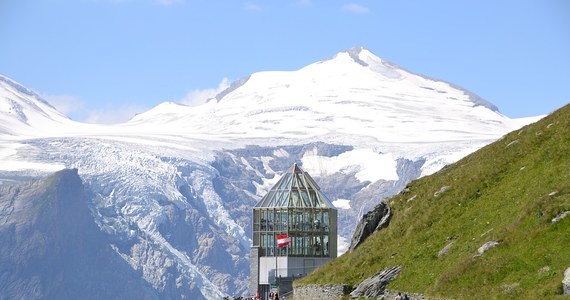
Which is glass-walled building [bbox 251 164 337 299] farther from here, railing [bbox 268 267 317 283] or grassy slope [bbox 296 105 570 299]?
grassy slope [bbox 296 105 570 299]

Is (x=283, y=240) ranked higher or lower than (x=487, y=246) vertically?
lower

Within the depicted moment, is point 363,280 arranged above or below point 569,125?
below

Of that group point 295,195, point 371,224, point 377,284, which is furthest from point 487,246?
point 295,195

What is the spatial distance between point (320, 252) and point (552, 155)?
54.8 metres

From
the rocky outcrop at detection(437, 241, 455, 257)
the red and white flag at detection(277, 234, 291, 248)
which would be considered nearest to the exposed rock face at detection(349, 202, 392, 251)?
the rocky outcrop at detection(437, 241, 455, 257)

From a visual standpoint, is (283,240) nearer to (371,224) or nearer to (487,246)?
(371,224)

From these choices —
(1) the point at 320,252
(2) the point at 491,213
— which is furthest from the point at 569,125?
(1) the point at 320,252

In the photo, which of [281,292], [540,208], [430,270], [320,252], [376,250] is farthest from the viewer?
[320,252]

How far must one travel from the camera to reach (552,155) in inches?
2403

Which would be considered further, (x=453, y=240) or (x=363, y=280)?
(x=363, y=280)

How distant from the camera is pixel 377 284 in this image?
6203 centimetres

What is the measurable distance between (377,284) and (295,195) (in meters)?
58.9

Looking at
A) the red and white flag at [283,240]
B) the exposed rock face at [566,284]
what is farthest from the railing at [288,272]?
the exposed rock face at [566,284]

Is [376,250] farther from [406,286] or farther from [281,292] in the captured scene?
[281,292]
